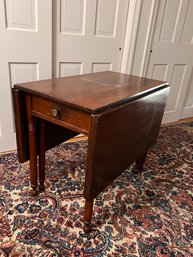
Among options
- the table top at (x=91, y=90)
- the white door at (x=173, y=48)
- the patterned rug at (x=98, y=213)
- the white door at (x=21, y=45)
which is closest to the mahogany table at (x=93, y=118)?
the table top at (x=91, y=90)

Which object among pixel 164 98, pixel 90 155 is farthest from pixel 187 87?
pixel 90 155

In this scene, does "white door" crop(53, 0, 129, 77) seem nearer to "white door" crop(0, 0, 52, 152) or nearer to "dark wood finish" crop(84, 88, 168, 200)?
"white door" crop(0, 0, 52, 152)

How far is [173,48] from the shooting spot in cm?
232

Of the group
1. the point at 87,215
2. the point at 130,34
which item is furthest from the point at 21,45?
the point at 87,215

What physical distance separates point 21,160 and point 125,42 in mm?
1505

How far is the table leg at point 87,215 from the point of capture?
1072 millimetres

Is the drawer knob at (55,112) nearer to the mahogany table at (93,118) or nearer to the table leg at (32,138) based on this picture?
the mahogany table at (93,118)

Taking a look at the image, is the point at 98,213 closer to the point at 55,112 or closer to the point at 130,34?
the point at 55,112

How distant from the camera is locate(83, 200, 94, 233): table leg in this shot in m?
1.07

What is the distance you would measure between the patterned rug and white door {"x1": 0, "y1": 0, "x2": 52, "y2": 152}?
52 centimetres

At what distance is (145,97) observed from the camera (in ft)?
3.64

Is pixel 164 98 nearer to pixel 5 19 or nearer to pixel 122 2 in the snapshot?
pixel 122 2

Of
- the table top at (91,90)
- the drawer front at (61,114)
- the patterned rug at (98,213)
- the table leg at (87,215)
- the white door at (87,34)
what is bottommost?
the patterned rug at (98,213)

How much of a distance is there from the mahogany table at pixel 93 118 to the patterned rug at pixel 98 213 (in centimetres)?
12
